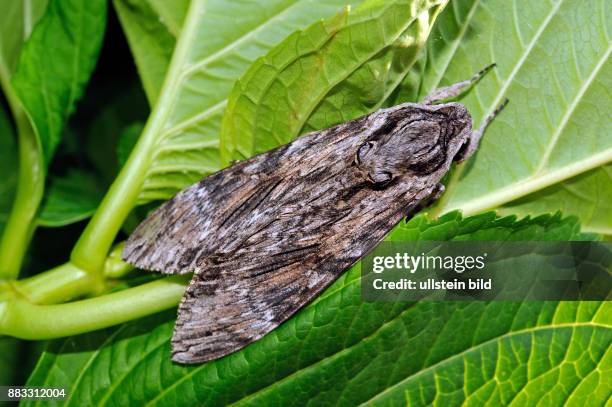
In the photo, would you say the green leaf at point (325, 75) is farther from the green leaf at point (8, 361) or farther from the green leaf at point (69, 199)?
the green leaf at point (8, 361)

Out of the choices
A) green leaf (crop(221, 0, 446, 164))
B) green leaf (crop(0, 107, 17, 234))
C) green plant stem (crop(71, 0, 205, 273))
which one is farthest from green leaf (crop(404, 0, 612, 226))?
green leaf (crop(0, 107, 17, 234))

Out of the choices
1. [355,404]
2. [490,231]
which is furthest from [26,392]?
[490,231]

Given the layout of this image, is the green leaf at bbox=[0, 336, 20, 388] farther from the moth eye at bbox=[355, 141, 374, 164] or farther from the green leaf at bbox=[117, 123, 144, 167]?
the moth eye at bbox=[355, 141, 374, 164]

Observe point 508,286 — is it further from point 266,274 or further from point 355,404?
point 266,274

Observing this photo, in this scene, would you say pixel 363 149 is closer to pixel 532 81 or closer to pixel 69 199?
pixel 532 81

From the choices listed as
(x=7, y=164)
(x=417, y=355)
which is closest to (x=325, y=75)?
(x=417, y=355)
